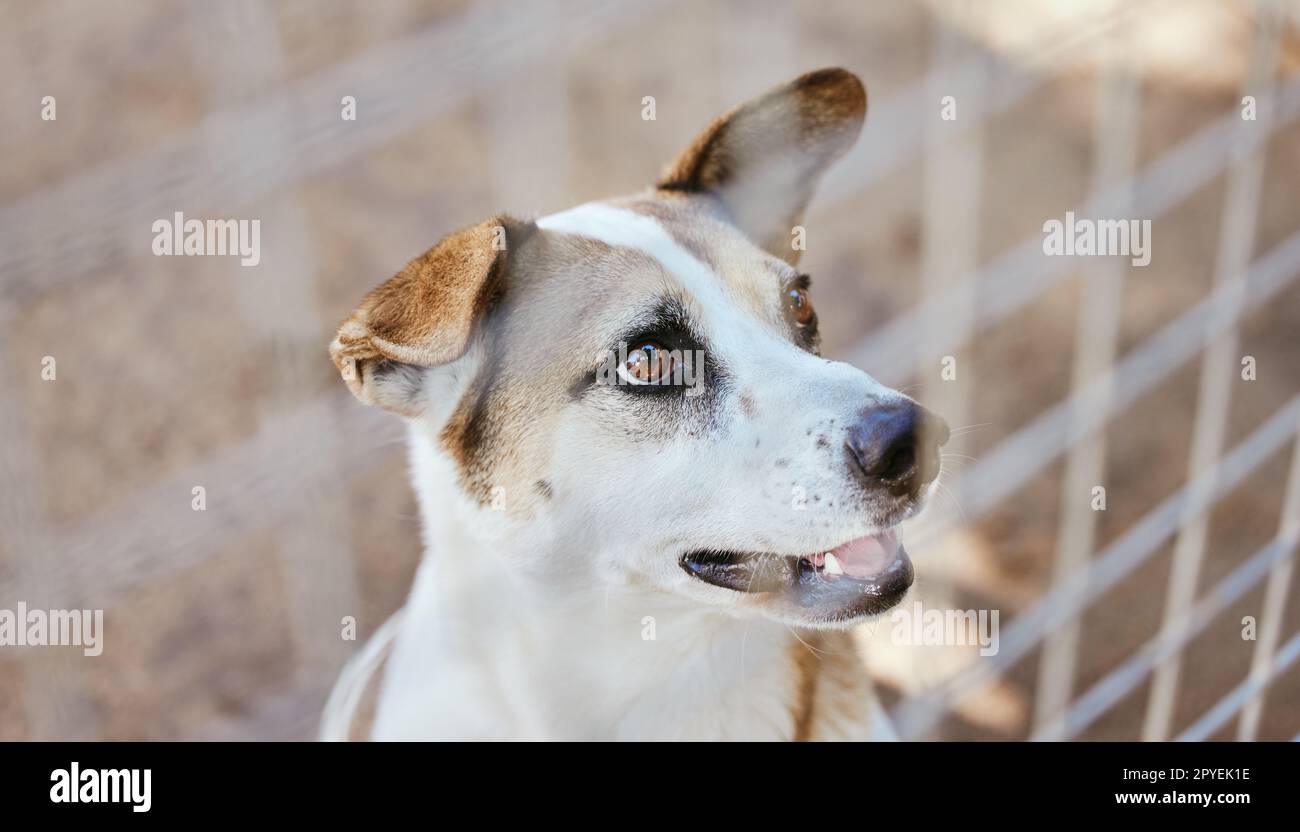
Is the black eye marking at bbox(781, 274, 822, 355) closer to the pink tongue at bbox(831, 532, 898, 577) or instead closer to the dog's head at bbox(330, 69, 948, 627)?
the dog's head at bbox(330, 69, 948, 627)

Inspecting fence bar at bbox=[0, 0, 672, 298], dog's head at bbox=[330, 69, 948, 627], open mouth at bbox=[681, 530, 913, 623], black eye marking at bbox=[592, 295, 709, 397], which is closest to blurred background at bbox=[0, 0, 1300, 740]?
fence bar at bbox=[0, 0, 672, 298]

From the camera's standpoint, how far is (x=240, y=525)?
1.06 meters

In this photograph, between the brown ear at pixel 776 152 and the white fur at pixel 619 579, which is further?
the brown ear at pixel 776 152

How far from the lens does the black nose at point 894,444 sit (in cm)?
150

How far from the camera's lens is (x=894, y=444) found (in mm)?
1497

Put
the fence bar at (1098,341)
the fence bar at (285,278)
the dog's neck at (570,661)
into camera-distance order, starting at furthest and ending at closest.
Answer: the fence bar at (1098,341) < the dog's neck at (570,661) < the fence bar at (285,278)

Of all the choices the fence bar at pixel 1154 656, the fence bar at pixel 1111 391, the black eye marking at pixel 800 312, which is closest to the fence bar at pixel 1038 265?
the black eye marking at pixel 800 312

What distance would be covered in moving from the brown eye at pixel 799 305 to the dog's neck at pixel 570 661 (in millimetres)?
474

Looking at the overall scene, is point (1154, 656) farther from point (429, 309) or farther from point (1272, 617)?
point (429, 309)

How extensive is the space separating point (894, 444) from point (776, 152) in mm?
619

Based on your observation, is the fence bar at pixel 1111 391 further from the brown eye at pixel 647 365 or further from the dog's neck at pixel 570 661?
the brown eye at pixel 647 365

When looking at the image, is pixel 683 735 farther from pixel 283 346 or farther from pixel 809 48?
pixel 809 48

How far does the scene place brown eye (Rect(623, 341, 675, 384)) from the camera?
1678mm

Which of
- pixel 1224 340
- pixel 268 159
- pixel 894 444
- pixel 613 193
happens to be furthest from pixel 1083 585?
pixel 613 193
